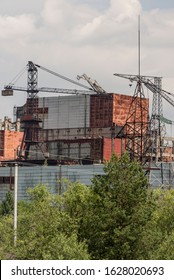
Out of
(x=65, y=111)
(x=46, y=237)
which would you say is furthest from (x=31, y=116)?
(x=46, y=237)

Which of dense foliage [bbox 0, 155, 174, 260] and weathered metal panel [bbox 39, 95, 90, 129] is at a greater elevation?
weathered metal panel [bbox 39, 95, 90, 129]

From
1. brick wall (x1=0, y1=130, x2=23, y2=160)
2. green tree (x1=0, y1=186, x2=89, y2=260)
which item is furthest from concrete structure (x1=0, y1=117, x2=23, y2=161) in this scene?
green tree (x1=0, y1=186, x2=89, y2=260)

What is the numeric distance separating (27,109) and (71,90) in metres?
16.4

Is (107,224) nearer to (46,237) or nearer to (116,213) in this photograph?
(116,213)

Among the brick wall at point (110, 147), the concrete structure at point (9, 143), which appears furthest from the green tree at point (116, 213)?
the concrete structure at point (9, 143)

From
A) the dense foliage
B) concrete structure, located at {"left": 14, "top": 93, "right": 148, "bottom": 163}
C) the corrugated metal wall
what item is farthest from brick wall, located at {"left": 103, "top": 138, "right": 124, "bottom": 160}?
the dense foliage

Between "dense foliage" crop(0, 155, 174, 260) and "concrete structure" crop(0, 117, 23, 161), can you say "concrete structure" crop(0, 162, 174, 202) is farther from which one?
"dense foliage" crop(0, 155, 174, 260)

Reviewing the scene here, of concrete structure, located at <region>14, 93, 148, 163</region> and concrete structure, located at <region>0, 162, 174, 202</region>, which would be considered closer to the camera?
concrete structure, located at <region>0, 162, 174, 202</region>

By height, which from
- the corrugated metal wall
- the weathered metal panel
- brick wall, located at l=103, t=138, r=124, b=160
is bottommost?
the corrugated metal wall

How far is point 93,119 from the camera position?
159250 millimetres

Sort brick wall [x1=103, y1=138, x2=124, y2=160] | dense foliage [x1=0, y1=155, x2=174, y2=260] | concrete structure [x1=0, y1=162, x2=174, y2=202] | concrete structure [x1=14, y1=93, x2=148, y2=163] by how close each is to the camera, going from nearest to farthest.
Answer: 1. dense foliage [x1=0, y1=155, x2=174, y2=260]
2. concrete structure [x1=0, y1=162, x2=174, y2=202]
3. brick wall [x1=103, y1=138, x2=124, y2=160]
4. concrete structure [x1=14, y1=93, x2=148, y2=163]

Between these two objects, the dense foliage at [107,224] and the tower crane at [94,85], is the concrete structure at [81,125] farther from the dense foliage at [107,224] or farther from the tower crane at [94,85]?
the dense foliage at [107,224]

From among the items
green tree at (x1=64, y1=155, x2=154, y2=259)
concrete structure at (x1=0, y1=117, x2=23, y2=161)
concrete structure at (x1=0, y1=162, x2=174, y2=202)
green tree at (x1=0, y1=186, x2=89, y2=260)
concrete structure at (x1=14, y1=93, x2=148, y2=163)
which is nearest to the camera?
green tree at (x1=0, y1=186, x2=89, y2=260)
